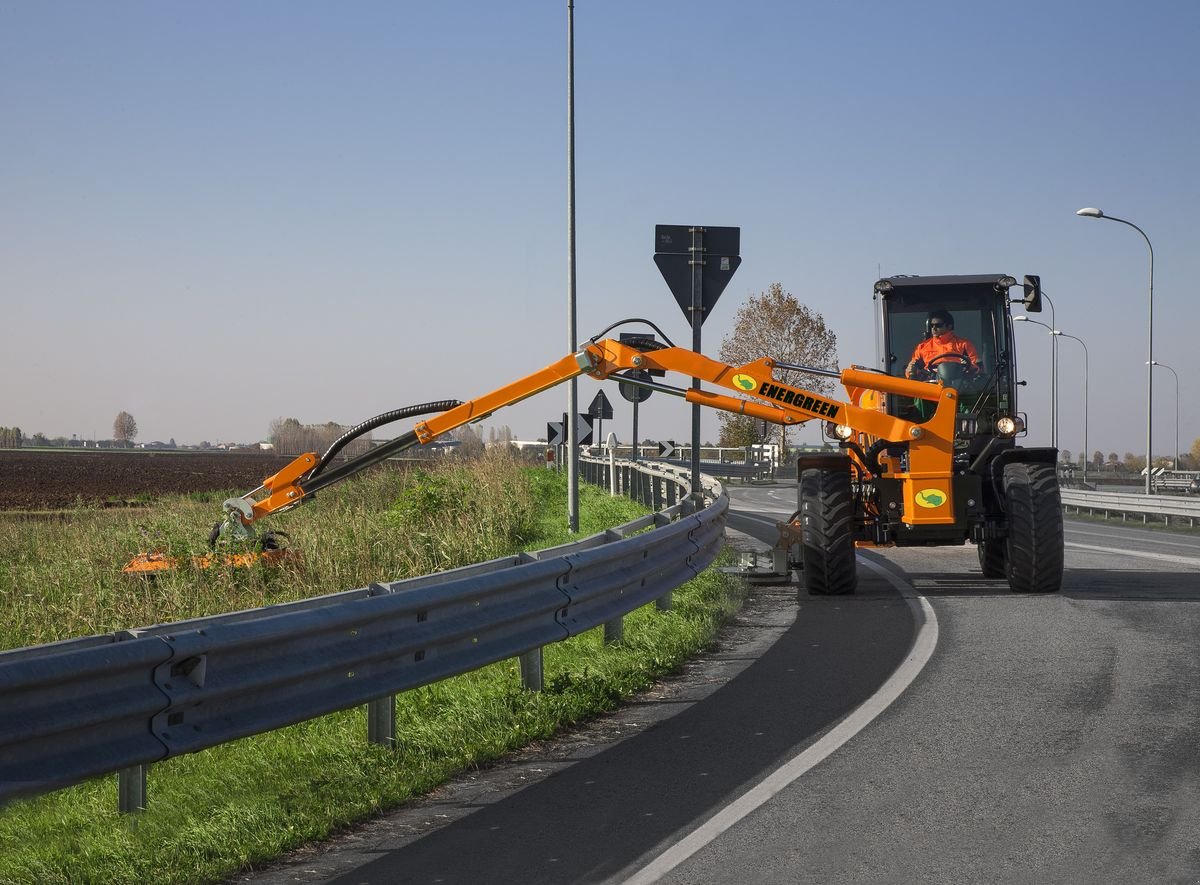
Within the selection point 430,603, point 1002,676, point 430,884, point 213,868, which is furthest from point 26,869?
point 1002,676

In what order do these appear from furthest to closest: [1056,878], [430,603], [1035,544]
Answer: [1035,544] < [430,603] < [1056,878]

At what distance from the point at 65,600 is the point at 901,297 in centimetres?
877

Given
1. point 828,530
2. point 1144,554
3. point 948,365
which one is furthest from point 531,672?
point 1144,554

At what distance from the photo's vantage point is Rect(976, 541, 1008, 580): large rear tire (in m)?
14.1

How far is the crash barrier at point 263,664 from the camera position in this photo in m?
4.34

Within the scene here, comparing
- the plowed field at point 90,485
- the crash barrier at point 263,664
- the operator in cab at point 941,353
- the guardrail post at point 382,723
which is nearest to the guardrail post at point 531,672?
the crash barrier at point 263,664

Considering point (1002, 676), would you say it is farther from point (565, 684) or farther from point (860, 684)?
point (565, 684)

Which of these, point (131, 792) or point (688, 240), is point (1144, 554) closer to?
point (688, 240)

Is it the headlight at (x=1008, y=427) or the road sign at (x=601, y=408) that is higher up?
the road sign at (x=601, y=408)

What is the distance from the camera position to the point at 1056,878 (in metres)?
4.59

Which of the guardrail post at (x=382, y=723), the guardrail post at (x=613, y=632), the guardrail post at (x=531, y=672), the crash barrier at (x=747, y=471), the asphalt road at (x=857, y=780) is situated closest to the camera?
the asphalt road at (x=857, y=780)

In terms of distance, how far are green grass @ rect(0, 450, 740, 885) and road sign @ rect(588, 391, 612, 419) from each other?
16912 millimetres

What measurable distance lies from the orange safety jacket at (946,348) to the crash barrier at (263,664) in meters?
6.51

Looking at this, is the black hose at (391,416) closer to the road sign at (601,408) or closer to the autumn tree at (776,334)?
the road sign at (601,408)
